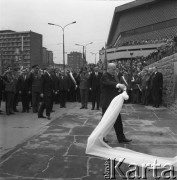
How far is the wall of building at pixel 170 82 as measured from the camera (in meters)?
14.3

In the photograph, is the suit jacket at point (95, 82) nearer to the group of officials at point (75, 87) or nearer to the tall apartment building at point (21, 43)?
the group of officials at point (75, 87)

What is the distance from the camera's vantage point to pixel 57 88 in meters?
16.7

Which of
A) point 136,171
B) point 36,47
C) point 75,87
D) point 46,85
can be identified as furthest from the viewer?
point 36,47

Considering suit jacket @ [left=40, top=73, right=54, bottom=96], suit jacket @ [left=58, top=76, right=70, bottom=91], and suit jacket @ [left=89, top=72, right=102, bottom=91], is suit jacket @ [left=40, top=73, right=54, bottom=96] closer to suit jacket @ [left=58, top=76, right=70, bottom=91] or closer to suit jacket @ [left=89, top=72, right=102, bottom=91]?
suit jacket @ [left=89, top=72, right=102, bottom=91]

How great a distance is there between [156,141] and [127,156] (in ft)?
5.94

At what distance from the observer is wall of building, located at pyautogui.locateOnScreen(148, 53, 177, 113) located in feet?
47.0

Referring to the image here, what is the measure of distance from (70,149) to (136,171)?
1903 millimetres

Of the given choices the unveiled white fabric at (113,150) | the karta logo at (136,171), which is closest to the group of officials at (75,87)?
the unveiled white fabric at (113,150)

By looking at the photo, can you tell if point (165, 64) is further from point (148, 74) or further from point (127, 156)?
point (127, 156)

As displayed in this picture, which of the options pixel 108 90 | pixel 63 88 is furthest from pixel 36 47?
pixel 108 90

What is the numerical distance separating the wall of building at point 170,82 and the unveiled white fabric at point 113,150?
709cm

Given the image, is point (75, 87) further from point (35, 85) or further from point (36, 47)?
point (36, 47)

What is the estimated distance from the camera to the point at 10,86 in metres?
13.4

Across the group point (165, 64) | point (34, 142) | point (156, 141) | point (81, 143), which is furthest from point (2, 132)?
point (165, 64)
